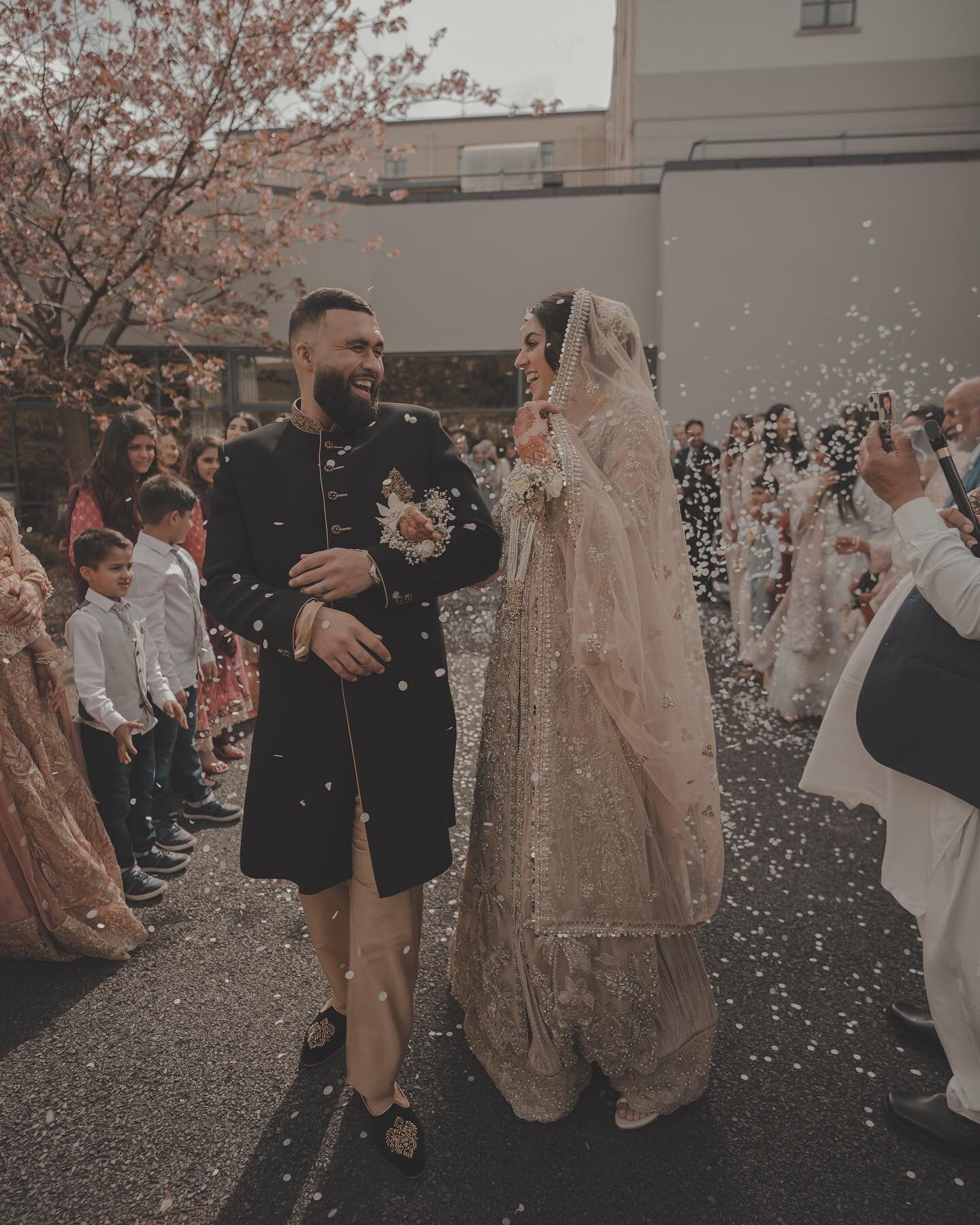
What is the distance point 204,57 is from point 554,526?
26.0 feet

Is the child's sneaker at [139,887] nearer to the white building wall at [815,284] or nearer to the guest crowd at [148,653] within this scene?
the guest crowd at [148,653]

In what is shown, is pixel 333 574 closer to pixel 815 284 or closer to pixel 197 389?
pixel 815 284

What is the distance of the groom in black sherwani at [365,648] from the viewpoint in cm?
198

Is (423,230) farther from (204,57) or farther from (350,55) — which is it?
(204,57)

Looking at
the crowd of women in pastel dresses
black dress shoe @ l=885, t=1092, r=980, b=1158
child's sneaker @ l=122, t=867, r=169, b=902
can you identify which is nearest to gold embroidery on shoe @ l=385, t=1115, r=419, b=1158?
black dress shoe @ l=885, t=1092, r=980, b=1158

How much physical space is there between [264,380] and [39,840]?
10.5m

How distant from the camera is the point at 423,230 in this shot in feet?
38.6

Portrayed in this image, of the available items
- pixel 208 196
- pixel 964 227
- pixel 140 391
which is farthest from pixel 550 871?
pixel 964 227

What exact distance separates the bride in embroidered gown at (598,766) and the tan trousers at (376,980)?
290 mm

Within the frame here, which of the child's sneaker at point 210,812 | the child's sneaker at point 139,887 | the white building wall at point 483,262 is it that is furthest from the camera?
the white building wall at point 483,262

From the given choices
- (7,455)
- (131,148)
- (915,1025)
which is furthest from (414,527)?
(7,455)

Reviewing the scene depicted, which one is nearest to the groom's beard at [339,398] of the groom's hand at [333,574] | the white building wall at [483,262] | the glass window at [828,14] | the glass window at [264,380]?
the groom's hand at [333,574]

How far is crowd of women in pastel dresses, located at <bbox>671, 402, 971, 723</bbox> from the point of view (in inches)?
203

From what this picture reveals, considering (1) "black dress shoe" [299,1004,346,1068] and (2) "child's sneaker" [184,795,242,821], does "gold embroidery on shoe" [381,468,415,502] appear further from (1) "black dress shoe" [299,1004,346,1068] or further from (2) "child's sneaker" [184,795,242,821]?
(2) "child's sneaker" [184,795,242,821]
